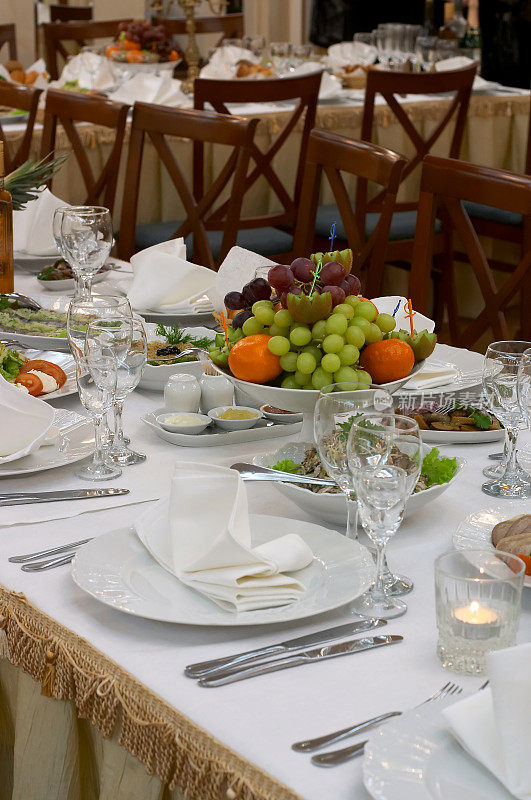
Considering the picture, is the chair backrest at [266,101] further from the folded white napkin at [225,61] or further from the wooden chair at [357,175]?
the folded white napkin at [225,61]

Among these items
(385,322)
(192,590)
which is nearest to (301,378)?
(385,322)

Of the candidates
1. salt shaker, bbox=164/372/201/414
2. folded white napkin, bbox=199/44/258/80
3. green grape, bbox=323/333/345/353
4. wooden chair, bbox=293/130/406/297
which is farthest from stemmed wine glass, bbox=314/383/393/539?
folded white napkin, bbox=199/44/258/80

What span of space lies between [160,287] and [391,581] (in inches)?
41.1

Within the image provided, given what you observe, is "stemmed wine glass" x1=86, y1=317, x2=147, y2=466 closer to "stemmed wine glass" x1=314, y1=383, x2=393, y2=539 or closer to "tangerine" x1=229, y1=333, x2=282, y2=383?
"tangerine" x1=229, y1=333, x2=282, y2=383

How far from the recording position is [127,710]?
0.85 metres

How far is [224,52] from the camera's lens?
16.0 feet

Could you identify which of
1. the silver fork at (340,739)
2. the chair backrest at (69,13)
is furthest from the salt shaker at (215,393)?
the chair backrest at (69,13)

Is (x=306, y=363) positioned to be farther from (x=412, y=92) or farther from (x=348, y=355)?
(x=412, y=92)

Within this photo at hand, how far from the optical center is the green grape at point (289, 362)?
1.23 metres

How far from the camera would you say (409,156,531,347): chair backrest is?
2014mm

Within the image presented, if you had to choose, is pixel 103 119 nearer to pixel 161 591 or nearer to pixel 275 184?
pixel 275 184

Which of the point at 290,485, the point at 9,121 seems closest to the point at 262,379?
the point at 290,485

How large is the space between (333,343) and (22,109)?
267cm

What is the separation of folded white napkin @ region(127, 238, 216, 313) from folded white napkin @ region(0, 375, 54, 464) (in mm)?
642
